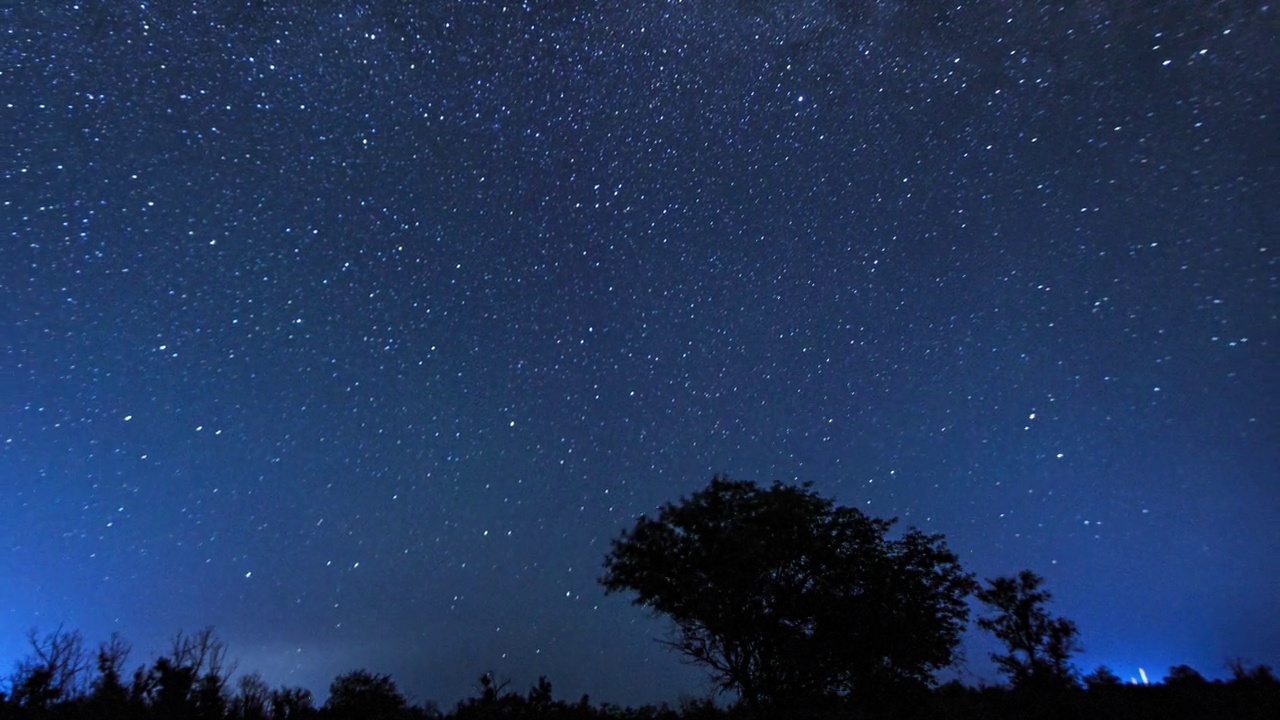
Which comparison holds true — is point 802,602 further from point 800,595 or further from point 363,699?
point 363,699

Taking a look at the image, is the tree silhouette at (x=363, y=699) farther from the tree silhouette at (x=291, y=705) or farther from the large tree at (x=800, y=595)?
the large tree at (x=800, y=595)

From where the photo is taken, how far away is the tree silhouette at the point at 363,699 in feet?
89.9

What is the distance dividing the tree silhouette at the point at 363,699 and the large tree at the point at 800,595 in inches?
539

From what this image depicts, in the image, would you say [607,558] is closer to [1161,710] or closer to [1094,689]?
[1161,710]

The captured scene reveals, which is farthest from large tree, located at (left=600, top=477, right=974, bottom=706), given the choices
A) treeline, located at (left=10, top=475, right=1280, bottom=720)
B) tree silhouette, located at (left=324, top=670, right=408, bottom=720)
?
tree silhouette, located at (left=324, top=670, right=408, bottom=720)

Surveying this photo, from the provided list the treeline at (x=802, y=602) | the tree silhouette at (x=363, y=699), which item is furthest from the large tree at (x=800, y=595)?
the tree silhouette at (x=363, y=699)

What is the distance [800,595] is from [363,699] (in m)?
22.2

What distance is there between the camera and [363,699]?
30.6 metres

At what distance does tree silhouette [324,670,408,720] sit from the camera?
27391 mm

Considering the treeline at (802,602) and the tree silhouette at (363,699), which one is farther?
the tree silhouette at (363,699)

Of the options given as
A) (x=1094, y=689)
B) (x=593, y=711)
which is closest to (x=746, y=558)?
(x=593, y=711)

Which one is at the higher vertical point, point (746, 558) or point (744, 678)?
point (746, 558)

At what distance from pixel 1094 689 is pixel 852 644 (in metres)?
19.2

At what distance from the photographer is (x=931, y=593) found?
1825cm
